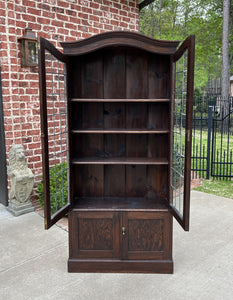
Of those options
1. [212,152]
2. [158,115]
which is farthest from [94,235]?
[212,152]

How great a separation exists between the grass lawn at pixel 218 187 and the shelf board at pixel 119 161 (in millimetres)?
2405

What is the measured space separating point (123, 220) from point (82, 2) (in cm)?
322

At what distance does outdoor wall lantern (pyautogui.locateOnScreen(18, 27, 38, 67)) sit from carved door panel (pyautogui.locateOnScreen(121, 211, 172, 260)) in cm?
226

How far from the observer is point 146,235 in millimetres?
2531

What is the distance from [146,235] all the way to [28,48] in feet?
8.44

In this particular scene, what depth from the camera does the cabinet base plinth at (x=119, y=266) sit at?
2508 mm

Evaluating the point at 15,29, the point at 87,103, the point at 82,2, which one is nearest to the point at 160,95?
the point at 87,103

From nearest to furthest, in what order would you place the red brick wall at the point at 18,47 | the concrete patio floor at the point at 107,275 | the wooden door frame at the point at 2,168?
the concrete patio floor at the point at 107,275, the red brick wall at the point at 18,47, the wooden door frame at the point at 2,168

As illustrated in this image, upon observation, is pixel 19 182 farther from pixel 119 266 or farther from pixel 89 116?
pixel 119 266

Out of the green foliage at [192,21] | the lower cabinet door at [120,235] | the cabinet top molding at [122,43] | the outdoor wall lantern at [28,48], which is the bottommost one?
the lower cabinet door at [120,235]

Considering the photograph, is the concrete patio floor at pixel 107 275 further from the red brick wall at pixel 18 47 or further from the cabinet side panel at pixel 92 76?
the cabinet side panel at pixel 92 76

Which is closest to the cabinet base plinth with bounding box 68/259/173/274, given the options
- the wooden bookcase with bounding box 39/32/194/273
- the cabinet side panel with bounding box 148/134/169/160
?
the wooden bookcase with bounding box 39/32/194/273

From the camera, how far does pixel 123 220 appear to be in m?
2.52

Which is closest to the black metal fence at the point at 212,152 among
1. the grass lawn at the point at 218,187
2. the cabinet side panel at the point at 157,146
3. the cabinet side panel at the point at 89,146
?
the grass lawn at the point at 218,187
